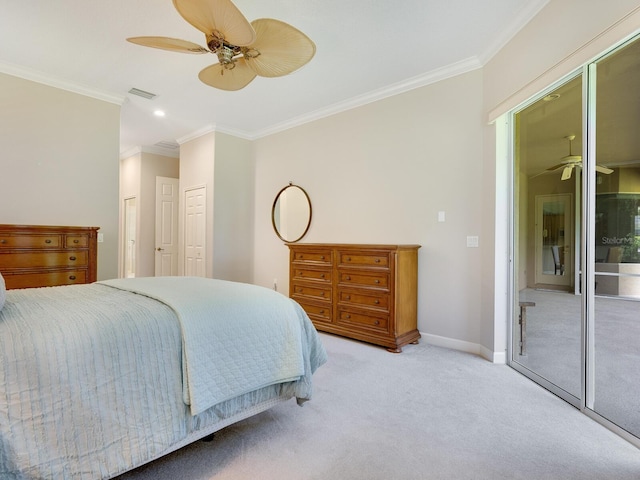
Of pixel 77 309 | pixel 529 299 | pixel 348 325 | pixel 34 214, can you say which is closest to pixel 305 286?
pixel 348 325

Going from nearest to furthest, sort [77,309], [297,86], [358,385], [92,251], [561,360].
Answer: [77,309] → [358,385] → [561,360] → [92,251] → [297,86]

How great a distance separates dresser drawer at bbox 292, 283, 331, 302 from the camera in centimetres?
366

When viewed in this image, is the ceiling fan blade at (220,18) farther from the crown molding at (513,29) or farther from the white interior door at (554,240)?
the white interior door at (554,240)

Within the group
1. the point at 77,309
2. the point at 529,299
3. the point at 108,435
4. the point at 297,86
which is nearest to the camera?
the point at 108,435

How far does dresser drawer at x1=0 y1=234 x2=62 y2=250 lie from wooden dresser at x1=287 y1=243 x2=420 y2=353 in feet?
8.12

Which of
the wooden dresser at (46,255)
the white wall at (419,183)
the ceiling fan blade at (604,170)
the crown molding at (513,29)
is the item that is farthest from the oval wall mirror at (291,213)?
the ceiling fan blade at (604,170)

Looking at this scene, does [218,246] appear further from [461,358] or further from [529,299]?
[529,299]

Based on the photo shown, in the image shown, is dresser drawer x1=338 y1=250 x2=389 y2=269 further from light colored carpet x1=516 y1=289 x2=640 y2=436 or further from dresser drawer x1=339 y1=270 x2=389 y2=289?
light colored carpet x1=516 y1=289 x2=640 y2=436

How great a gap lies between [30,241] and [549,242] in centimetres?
458

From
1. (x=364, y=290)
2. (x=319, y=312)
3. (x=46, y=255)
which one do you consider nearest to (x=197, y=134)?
(x=46, y=255)

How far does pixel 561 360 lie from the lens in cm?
264

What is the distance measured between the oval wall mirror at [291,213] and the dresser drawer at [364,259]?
1.21 m

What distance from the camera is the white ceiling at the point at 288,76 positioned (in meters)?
2.47

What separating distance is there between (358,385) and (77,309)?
182 centimetres
